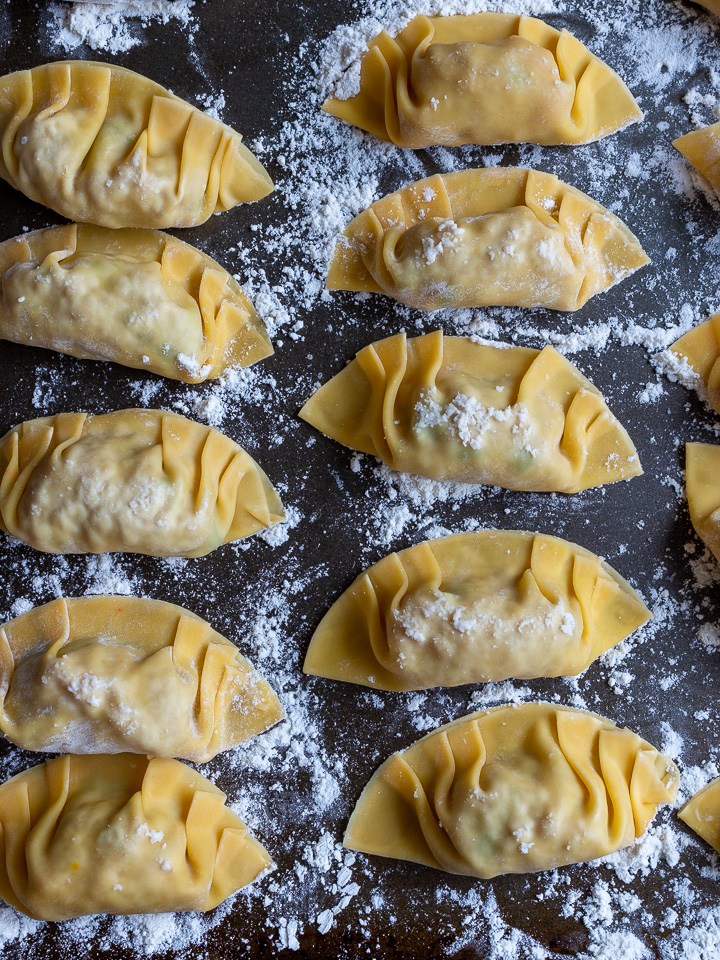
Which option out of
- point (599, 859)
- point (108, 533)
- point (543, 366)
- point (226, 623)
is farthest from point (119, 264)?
point (599, 859)

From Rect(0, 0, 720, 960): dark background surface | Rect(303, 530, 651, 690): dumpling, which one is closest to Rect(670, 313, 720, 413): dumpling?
Rect(0, 0, 720, 960): dark background surface

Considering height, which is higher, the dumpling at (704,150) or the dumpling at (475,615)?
the dumpling at (704,150)

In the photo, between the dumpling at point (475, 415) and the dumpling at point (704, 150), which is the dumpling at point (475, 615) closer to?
the dumpling at point (475, 415)

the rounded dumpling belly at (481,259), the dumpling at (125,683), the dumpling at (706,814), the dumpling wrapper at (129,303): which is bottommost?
the dumpling at (706,814)

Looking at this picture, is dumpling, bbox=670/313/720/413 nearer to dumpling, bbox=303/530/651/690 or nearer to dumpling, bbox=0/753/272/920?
dumpling, bbox=303/530/651/690

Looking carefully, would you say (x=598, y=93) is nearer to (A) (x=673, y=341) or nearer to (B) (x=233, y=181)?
(A) (x=673, y=341)

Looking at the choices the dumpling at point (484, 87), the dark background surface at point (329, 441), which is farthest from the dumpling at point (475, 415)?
the dumpling at point (484, 87)
